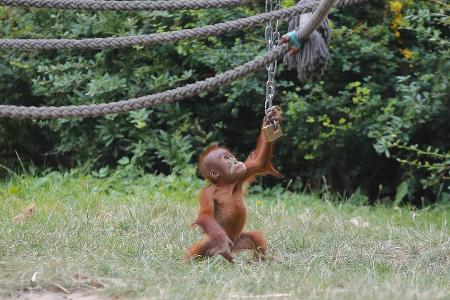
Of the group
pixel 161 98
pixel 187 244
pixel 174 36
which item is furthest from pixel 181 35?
pixel 187 244

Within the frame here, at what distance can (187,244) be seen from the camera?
4641mm

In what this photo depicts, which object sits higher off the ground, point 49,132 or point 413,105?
point 413,105

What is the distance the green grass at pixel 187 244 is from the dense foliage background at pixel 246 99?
44 centimetres

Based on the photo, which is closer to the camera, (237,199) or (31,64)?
(237,199)

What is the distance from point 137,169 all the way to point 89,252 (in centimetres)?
273

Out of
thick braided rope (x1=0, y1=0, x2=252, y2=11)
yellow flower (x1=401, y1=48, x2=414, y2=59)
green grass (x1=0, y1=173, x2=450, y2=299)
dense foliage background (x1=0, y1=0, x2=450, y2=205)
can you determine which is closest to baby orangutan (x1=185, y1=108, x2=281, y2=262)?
green grass (x1=0, y1=173, x2=450, y2=299)

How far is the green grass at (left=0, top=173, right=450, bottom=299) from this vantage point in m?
3.44

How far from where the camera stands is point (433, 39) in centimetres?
620

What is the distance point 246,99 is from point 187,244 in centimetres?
251

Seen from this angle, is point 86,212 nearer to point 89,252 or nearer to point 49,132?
point 89,252

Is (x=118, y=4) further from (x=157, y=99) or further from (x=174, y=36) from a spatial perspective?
(x=157, y=99)

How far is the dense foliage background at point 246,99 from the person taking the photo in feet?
21.8

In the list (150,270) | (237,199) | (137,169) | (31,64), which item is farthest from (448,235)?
(31,64)

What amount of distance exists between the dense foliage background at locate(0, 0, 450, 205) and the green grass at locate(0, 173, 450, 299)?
436 millimetres
